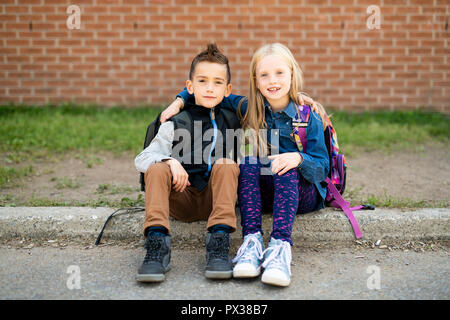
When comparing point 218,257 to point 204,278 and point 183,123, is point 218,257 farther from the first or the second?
point 183,123

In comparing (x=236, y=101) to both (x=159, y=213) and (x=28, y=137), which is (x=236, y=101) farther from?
(x=28, y=137)

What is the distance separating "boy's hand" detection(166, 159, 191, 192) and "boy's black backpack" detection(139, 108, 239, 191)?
26 cm

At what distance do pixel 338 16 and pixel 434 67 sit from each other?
1.37 m

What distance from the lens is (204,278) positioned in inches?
92.2

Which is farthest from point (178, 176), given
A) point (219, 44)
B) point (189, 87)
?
point (219, 44)

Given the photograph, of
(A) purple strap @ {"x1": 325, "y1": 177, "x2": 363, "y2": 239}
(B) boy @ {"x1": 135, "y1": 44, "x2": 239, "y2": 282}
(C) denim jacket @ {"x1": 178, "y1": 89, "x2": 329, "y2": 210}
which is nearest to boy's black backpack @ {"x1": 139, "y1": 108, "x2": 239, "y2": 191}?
(B) boy @ {"x1": 135, "y1": 44, "x2": 239, "y2": 282}

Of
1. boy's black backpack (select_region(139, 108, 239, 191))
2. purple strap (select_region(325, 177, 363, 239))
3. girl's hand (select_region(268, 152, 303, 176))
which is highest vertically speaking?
boy's black backpack (select_region(139, 108, 239, 191))

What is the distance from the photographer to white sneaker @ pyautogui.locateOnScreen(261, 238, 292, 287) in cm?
219

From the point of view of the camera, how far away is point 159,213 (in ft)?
7.85

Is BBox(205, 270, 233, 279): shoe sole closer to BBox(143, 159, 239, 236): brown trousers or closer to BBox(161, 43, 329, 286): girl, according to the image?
BBox(161, 43, 329, 286): girl

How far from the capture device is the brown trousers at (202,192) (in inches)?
94.5

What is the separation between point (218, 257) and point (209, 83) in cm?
103

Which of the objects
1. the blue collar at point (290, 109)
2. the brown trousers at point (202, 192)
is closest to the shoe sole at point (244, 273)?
the brown trousers at point (202, 192)
